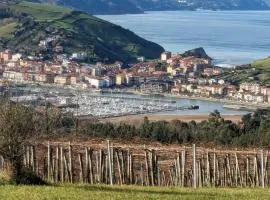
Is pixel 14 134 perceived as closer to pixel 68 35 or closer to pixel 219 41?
pixel 68 35

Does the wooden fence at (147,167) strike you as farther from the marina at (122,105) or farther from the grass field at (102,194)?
the marina at (122,105)

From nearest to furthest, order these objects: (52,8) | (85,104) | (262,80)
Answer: (85,104) < (262,80) < (52,8)

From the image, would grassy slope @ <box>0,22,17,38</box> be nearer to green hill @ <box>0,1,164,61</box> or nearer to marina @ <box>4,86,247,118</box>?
green hill @ <box>0,1,164,61</box>

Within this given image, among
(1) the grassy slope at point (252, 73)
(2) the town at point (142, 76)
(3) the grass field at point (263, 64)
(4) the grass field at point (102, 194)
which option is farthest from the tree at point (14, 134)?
(3) the grass field at point (263, 64)

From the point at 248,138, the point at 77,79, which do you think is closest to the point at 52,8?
the point at 77,79

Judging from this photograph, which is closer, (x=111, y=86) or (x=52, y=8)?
(x=111, y=86)

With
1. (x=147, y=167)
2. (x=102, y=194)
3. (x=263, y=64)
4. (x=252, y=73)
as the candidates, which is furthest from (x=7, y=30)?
(x=102, y=194)

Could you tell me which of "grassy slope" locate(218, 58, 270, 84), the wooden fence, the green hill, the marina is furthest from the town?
the wooden fence

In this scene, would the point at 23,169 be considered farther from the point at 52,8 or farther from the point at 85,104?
the point at 52,8
